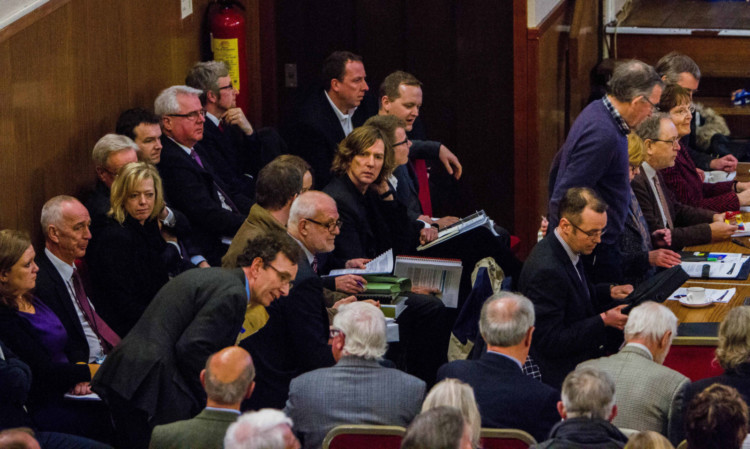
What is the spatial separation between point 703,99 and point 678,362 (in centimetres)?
493

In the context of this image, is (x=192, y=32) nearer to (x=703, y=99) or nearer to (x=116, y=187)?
(x=116, y=187)

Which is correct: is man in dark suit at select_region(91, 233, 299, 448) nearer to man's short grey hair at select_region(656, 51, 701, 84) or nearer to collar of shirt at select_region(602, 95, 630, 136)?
collar of shirt at select_region(602, 95, 630, 136)

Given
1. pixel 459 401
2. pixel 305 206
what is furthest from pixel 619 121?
pixel 459 401

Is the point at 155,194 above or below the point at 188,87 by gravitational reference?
below

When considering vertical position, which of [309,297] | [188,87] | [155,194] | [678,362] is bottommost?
[678,362]

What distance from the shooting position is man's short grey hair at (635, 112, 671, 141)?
5.62 m

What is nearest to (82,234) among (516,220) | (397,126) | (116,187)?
(116,187)

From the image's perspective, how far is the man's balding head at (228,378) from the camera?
10.5 ft

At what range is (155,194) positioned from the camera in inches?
186

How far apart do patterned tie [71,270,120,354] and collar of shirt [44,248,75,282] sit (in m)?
0.03

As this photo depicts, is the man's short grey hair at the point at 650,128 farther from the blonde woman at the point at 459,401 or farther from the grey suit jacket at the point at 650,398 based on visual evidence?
the blonde woman at the point at 459,401

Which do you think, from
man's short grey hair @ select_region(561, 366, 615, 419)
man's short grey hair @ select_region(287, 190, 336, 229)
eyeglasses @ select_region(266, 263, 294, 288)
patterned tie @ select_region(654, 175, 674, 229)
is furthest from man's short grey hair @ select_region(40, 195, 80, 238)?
patterned tie @ select_region(654, 175, 674, 229)

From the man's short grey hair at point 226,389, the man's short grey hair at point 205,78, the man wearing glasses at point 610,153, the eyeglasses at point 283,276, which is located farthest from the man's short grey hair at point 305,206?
the man's short grey hair at point 205,78

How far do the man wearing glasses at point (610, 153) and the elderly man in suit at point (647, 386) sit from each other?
1.27m
